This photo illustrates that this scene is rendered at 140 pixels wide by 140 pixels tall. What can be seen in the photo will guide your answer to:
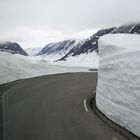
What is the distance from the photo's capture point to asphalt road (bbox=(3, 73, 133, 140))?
10109mm

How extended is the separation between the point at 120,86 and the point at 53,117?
10.5ft

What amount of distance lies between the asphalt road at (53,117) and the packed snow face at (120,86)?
23.3 inches

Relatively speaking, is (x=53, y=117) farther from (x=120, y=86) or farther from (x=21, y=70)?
(x=21, y=70)

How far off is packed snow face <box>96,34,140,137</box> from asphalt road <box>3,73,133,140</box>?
0.59m

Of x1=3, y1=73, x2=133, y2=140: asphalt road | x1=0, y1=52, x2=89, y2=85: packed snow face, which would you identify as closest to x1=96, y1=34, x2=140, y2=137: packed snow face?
x1=3, y1=73, x2=133, y2=140: asphalt road

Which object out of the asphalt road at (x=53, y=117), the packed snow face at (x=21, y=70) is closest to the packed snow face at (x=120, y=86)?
the asphalt road at (x=53, y=117)

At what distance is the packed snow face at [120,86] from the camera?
1014cm

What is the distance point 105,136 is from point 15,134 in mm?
3115

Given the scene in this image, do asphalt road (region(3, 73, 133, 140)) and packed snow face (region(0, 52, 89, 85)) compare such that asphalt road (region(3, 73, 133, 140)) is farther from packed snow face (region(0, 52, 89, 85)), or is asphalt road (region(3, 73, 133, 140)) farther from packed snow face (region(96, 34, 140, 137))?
packed snow face (region(0, 52, 89, 85))

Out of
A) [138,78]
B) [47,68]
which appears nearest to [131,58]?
[138,78]

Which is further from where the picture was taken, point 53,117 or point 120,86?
point 53,117

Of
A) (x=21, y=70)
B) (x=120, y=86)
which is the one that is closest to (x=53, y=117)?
(x=120, y=86)

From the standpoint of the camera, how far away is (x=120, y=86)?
1142 cm

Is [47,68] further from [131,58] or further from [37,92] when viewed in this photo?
[131,58]
